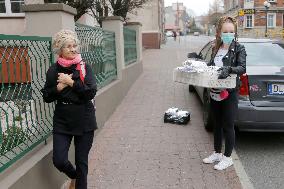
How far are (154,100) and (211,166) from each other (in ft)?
14.7

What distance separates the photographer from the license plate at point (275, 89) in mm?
5285

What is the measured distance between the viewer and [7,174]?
10.7 ft

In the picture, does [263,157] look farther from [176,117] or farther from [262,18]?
[262,18]

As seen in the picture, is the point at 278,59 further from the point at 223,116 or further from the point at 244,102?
the point at 223,116

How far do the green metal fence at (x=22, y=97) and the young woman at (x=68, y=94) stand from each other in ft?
0.97

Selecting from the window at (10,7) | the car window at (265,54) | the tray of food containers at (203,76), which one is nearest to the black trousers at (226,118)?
the tray of food containers at (203,76)

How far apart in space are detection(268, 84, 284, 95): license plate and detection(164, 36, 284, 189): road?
889mm

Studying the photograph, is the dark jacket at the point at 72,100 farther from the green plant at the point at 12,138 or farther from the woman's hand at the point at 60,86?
the green plant at the point at 12,138

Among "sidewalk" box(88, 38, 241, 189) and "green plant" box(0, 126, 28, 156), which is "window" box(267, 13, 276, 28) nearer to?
"sidewalk" box(88, 38, 241, 189)

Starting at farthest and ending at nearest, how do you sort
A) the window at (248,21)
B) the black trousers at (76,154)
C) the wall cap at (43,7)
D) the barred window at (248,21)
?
1. the barred window at (248,21)
2. the window at (248,21)
3. the wall cap at (43,7)
4. the black trousers at (76,154)

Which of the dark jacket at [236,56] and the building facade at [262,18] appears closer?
the dark jacket at [236,56]

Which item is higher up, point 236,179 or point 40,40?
point 40,40

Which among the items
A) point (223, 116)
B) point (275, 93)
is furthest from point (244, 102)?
point (223, 116)

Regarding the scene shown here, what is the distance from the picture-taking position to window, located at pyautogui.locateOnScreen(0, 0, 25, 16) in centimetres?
1194
